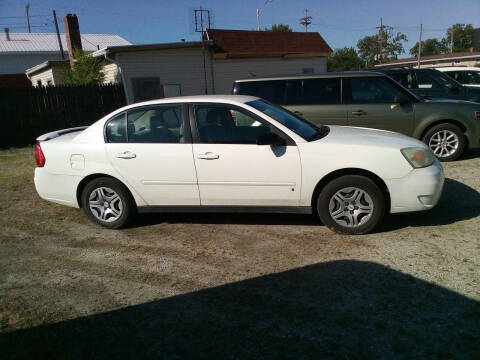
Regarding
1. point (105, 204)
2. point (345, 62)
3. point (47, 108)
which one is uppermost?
point (345, 62)

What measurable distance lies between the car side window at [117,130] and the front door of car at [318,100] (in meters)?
3.86

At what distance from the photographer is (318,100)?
7.70 metres

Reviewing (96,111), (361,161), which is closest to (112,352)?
(361,161)

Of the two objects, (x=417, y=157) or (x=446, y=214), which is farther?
(x=446, y=214)

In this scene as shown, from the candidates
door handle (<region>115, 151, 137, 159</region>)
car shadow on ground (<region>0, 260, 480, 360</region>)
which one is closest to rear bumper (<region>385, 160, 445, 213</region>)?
car shadow on ground (<region>0, 260, 480, 360</region>)

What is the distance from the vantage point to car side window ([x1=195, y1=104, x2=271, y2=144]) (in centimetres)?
446

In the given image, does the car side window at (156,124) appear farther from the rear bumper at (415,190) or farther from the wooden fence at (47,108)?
the wooden fence at (47,108)

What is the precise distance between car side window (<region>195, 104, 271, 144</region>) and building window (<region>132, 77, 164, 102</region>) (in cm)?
1343

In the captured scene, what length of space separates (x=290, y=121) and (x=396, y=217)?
70.5 inches

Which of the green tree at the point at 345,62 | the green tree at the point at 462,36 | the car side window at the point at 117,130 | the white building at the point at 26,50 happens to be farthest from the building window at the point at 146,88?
the green tree at the point at 462,36

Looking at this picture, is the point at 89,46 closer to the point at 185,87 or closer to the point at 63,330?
the point at 185,87

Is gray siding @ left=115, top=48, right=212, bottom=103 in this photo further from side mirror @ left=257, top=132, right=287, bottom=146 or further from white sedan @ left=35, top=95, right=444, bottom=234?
side mirror @ left=257, top=132, right=287, bottom=146

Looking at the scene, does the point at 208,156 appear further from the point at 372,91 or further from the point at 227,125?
the point at 372,91

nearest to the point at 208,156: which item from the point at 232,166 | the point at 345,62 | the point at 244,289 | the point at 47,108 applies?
the point at 232,166
